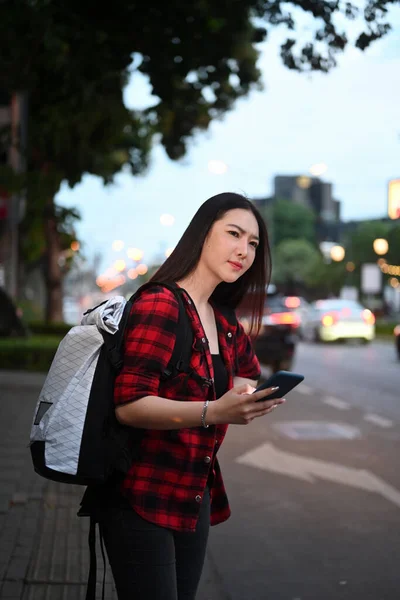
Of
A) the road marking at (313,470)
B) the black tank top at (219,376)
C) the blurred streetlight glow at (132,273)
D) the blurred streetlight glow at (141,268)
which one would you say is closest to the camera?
the black tank top at (219,376)

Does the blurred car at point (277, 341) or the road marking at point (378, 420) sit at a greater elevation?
the blurred car at point (277, 341)

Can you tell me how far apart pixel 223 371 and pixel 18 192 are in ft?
38.0

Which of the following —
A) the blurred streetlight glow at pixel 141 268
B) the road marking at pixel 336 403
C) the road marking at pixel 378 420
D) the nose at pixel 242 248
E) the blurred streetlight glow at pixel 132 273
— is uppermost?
the nose at pixel 242 248

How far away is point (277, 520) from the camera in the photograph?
6469mm

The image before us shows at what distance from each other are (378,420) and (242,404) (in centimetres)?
992

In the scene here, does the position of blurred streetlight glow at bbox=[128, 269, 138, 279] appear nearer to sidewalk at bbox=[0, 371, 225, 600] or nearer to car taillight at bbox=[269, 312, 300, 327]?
car taillight at bbox=[269, 312, 300, 327]

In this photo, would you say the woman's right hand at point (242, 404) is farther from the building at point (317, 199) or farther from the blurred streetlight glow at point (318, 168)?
the building at point (317, 199)

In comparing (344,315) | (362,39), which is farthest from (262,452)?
(344,315)

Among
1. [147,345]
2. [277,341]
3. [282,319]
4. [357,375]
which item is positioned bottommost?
[357,375]

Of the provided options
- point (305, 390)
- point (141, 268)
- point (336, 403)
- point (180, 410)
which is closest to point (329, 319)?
point (305, 390)

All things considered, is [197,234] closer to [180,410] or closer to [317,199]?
[180,410]

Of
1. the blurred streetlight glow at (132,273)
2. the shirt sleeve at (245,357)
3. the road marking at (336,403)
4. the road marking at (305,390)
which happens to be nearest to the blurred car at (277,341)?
the road marking at (305,390)

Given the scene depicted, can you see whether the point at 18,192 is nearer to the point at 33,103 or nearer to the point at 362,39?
the point at 33,103

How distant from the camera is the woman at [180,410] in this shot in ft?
8.28
